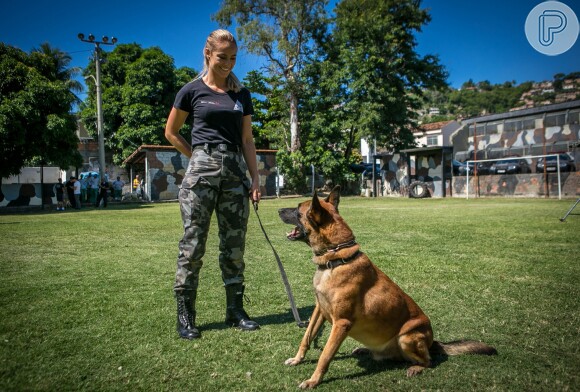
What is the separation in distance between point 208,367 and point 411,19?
33398 millimetres

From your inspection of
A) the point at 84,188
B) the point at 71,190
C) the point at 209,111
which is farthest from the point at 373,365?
the point at 84,188

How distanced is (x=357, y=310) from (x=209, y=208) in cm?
165

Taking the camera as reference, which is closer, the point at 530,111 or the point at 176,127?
the point at 176,127

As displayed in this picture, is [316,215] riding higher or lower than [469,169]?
lower

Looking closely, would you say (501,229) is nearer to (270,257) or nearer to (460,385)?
(270,257)

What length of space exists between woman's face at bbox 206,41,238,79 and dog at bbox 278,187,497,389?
1.59 m

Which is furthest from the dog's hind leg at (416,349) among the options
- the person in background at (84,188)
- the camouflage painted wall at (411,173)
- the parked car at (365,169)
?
the parked car at (365,169)

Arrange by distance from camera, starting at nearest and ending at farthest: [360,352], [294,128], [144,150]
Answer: [360,352] < [144,150] < [294,128]

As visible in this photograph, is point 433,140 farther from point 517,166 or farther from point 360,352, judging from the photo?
point 360,352

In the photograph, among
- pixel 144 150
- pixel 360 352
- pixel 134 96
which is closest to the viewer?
pixel 360 352

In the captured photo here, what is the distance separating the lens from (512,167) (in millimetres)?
25938

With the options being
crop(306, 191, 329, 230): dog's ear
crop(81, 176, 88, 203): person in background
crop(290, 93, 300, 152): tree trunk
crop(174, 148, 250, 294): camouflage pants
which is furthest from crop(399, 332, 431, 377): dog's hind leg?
crop(81, 176, 88, 203): person in background

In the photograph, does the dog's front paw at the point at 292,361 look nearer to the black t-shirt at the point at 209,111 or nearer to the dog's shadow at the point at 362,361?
the dog's shadow at the point at 362,361

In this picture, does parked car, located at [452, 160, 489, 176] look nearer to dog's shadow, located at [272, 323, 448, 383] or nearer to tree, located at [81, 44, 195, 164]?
dog's shadow, located at [272, 323, 448, 383]
